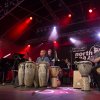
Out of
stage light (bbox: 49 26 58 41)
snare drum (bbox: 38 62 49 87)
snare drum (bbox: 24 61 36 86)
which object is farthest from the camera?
stage light (bbox: 49 26 58 41)

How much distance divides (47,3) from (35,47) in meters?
3.08

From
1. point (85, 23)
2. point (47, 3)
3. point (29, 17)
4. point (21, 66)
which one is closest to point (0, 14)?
Answer: point (29, 17)

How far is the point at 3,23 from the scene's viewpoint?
11.0m

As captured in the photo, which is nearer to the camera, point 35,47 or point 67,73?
point 67,73

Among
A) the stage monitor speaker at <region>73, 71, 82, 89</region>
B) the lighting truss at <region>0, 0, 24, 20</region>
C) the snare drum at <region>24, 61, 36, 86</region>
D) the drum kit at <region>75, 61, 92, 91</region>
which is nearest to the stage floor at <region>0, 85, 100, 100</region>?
the drum kit at <region>75, 61, 92, 91</region>

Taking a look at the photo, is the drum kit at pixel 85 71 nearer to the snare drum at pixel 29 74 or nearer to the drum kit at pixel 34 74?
the drum kit at pixel 34 74

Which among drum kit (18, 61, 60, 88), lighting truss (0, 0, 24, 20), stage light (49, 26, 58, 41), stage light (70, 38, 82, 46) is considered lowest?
drum kit (18, 61, 60, 88)

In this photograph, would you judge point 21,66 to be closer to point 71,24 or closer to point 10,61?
point 10,61

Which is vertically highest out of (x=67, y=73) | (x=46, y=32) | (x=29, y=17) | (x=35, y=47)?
(x=29, y=17)

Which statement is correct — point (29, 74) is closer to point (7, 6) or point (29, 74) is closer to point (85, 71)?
point (85, 71)

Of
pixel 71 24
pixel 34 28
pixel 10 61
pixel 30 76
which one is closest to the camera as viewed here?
pixel 30 76

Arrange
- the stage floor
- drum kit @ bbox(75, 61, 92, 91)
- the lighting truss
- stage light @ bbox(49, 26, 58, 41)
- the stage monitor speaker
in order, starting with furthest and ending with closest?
1. stage light @ bbox(49, 26, 58, 41)
2. the lighting truss
3. the stage monitor speaker
4. drum kit @ bbox(75, 61, 92, 91)
5. the stage floor

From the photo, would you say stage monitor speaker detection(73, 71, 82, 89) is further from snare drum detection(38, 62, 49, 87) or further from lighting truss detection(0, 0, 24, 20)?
lighting truss detection(0, 0, 24, 20)

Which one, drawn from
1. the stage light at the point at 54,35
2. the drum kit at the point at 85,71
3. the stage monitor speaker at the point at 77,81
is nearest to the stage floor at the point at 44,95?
the drum kit at the point at 85,71
